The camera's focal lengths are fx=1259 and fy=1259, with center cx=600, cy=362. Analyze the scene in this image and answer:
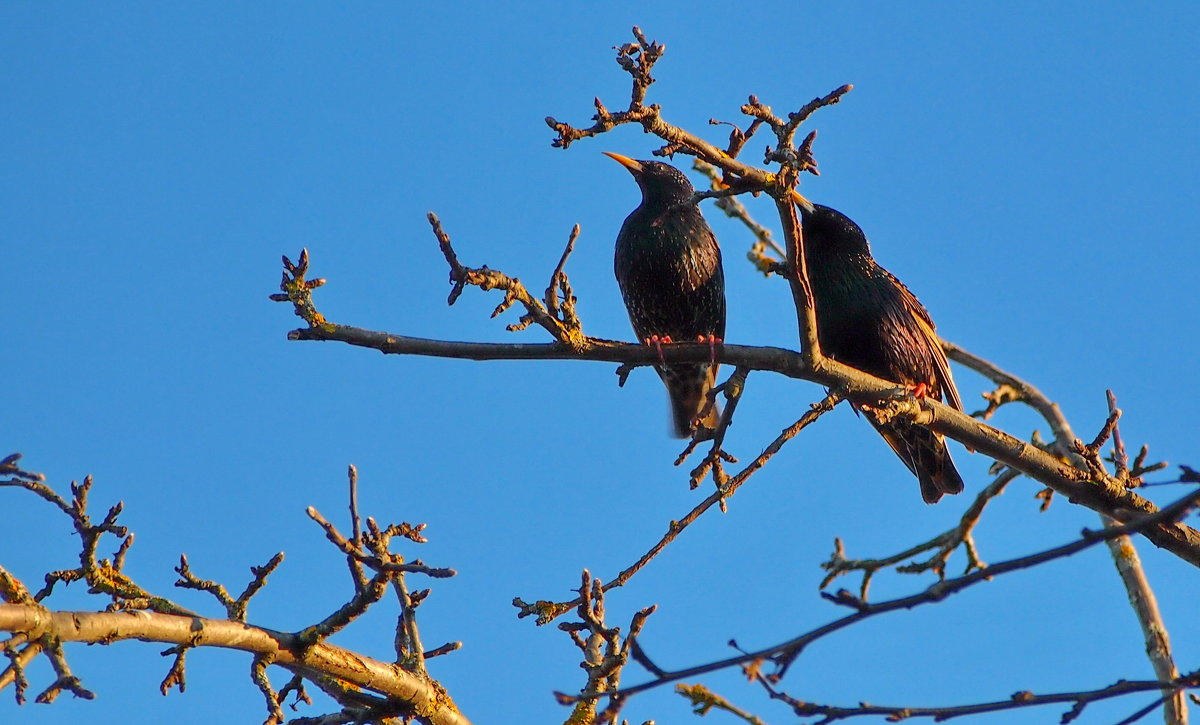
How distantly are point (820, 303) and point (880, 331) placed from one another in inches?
13.1

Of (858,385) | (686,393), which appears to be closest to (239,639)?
(858,385)

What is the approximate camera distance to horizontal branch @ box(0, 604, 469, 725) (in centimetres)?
299

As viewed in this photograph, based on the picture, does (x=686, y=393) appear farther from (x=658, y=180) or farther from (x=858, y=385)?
(x=858, y=385)

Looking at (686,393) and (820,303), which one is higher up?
(686,393)

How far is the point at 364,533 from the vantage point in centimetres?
369

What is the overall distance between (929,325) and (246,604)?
3652mm

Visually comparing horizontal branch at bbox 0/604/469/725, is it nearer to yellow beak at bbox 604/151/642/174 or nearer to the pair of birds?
the pair of birds

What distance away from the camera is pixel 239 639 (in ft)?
11.4

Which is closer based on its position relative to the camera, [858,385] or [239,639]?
[239,639]

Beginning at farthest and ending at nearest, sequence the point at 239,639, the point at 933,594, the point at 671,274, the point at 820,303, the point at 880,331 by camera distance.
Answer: the point at 671,274 < the point at 820,303 < the point at 880,331 < the point at 239,639 < the point at 933,594

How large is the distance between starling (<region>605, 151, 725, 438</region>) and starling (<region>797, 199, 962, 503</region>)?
0.64 metres

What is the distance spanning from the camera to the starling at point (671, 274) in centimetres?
628

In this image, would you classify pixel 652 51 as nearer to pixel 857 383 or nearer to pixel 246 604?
pixel 857 383

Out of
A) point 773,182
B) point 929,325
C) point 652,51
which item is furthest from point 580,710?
point 929,325
